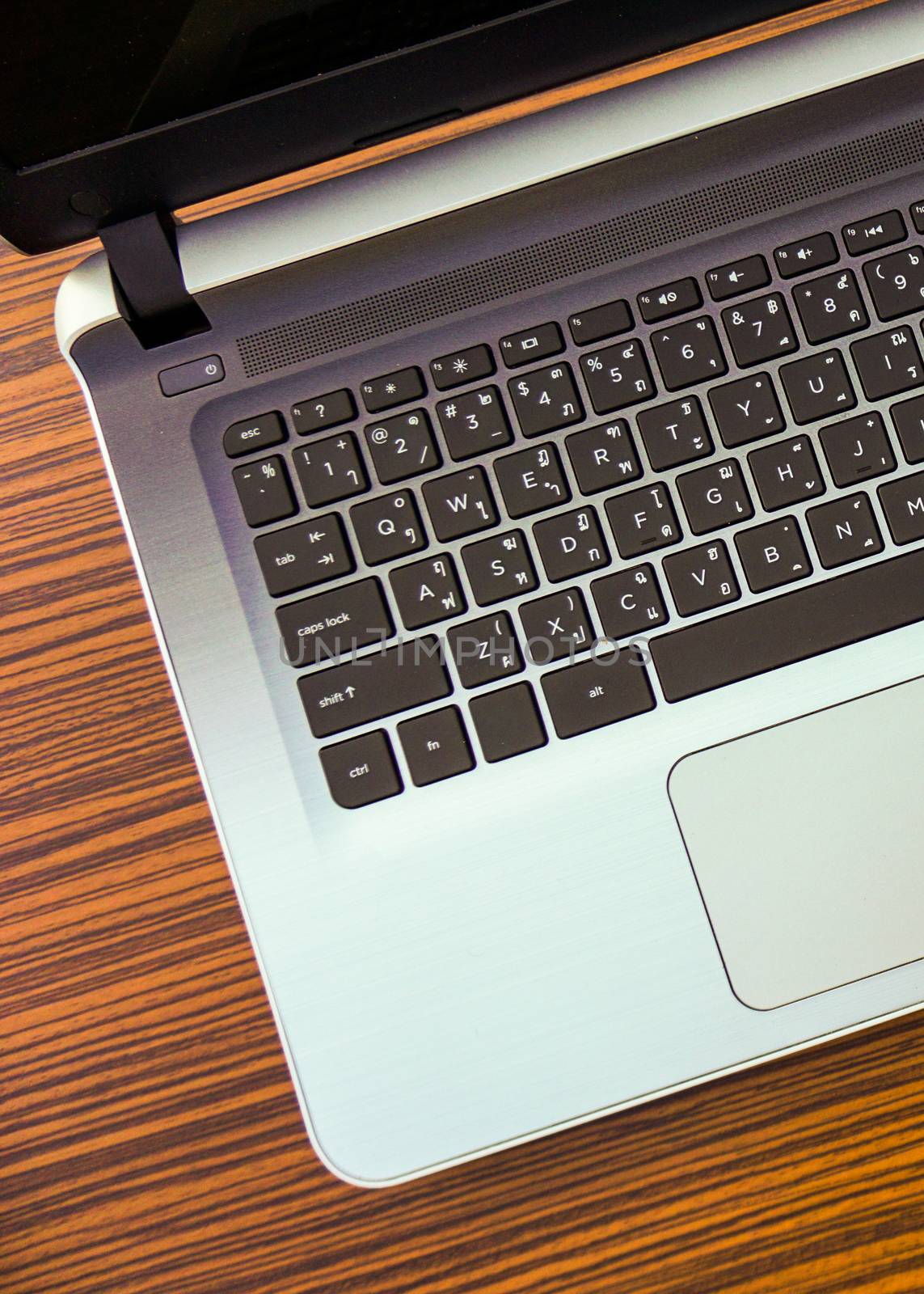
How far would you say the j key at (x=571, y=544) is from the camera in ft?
1.31

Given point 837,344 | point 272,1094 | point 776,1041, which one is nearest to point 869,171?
point 837,344

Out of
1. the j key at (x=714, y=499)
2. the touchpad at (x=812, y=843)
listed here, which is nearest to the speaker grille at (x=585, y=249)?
the j key at (x=714, y=499)

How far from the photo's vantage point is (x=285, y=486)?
0.40 m

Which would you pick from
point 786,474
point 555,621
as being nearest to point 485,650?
point 555,621

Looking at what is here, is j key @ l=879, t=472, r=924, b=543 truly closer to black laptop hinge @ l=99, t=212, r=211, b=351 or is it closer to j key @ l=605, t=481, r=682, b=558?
j key @ l=605, t=481, r=682, b=558

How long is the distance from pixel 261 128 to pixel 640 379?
7.2 inches

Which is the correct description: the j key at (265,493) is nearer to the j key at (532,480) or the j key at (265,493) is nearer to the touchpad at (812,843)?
the j key at (532,480)

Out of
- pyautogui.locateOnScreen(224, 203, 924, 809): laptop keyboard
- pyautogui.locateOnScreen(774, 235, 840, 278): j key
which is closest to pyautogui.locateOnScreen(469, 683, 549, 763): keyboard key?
pyautogui.locateOnScreen(224, 203, 924, 809): laptop keyboard

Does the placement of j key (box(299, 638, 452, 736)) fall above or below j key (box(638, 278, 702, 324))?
below

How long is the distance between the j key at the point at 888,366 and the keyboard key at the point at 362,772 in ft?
0.82

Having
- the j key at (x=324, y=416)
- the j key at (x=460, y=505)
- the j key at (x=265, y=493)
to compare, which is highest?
the j key at (x=324, y=416)

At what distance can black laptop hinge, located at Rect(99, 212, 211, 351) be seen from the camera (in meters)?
0.40

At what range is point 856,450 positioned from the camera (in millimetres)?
404

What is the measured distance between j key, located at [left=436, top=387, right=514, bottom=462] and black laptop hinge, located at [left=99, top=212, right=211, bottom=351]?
110mm
